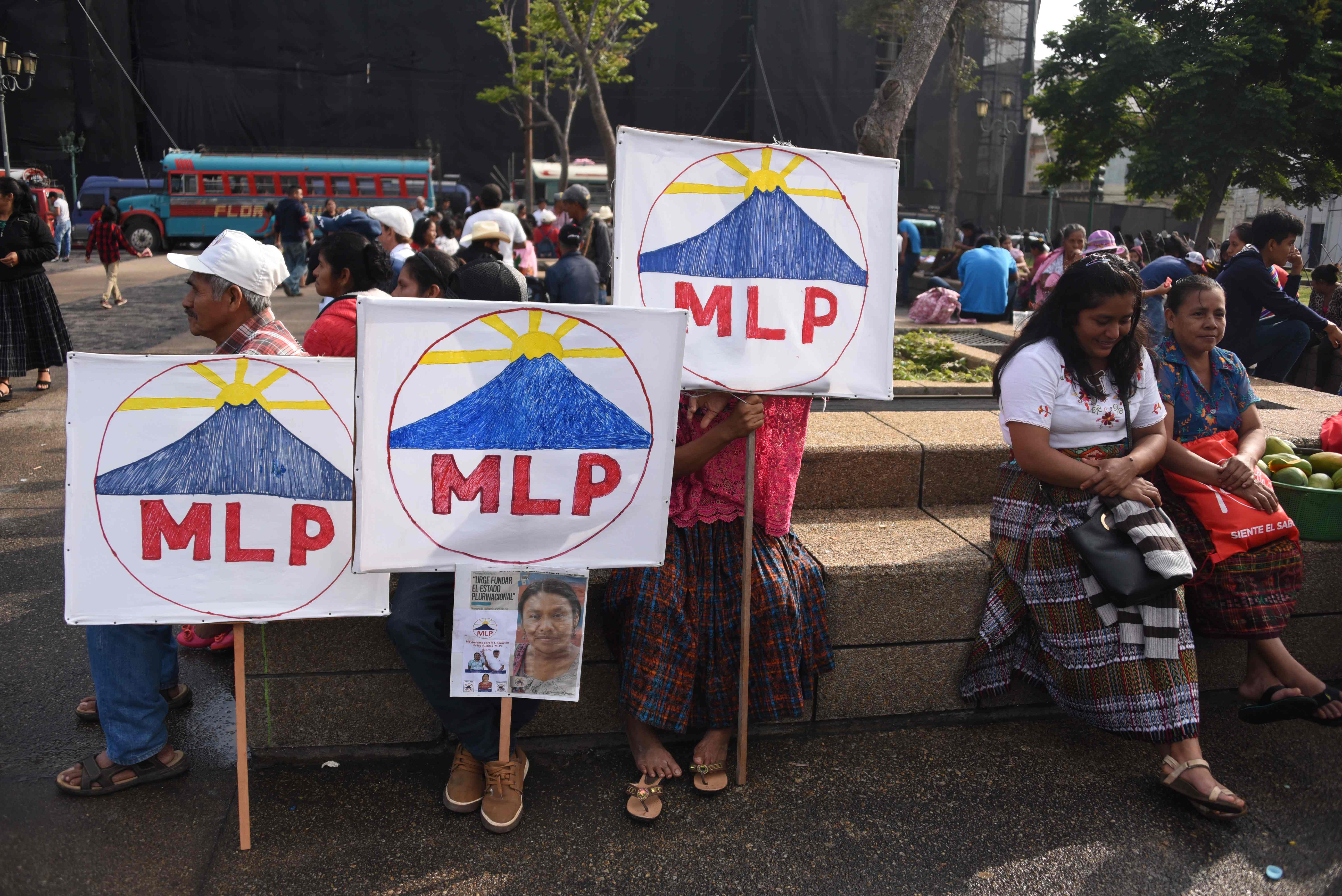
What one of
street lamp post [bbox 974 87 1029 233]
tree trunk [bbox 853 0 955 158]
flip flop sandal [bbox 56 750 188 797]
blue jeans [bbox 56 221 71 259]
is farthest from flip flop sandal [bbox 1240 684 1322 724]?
street lamp post [bbox 974 87 1029 233]

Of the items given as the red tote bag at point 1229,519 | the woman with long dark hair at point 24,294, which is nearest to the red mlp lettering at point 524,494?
the red tote bag at point 1229,519

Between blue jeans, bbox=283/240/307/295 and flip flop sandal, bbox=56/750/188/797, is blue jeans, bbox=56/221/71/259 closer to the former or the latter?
blue jeans, bbox=283/240/307/295

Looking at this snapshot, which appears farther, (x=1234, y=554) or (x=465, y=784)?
(x=1234, y=554)

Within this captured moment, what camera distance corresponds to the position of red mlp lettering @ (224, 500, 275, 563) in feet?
8.68

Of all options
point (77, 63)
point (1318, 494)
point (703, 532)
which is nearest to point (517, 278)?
point (703, 532)

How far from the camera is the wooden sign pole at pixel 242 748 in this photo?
2.59 meters

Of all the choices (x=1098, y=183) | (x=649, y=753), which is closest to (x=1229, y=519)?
(x=649, y=753)

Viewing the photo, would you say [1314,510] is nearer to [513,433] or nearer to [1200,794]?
[1200,794]

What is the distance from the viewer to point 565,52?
2688 cm

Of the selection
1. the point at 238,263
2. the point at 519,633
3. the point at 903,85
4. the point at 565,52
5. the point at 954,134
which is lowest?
the point at 519,633

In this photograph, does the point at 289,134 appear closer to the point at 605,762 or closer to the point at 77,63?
the point at 77,63

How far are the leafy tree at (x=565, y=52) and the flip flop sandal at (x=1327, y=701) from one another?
9.63 meters

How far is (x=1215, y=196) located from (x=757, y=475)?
28663 millimetres

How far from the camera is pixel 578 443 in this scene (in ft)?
8.78
